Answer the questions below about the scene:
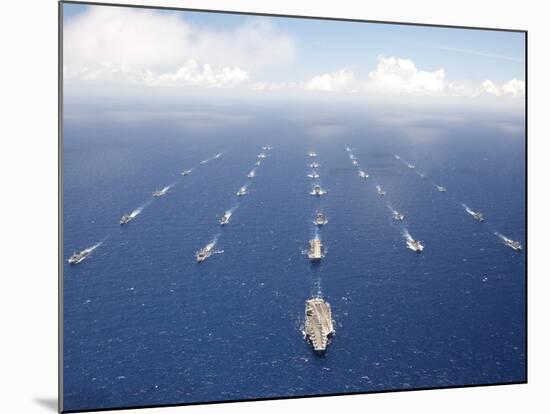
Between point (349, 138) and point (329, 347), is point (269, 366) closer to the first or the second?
point (329, 347)

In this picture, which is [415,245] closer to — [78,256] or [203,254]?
[203,254]

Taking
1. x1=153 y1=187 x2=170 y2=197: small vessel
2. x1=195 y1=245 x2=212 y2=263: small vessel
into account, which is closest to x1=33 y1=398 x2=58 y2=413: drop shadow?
x1=195 y1=245 x2=212 y2=263: small vessel

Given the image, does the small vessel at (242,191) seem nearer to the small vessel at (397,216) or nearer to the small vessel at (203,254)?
the small vessel at (203,254)

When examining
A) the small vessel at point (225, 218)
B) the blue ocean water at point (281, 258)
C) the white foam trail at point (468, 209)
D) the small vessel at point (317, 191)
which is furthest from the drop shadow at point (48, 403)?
the white foam trail at point (468, 209)

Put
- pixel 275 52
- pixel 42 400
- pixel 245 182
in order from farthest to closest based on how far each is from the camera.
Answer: pixel 245 182
pixel 275 52
pixel 42 400

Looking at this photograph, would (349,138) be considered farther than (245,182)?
No

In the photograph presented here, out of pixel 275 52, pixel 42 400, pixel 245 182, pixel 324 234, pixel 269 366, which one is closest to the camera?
pixel 42 400

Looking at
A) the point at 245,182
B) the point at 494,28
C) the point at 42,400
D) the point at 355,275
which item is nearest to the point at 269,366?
the point at 355,275
